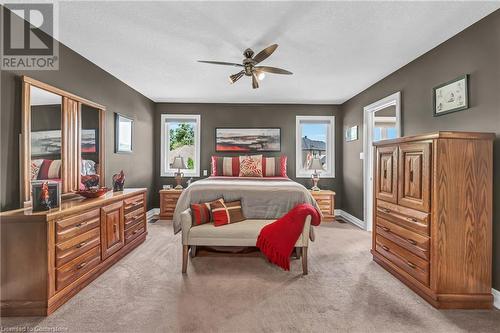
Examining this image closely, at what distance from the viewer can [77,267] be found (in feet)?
7.72

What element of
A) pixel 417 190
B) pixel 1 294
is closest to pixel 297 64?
pixel 417 190

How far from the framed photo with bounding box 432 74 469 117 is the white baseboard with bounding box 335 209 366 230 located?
2.49 meters

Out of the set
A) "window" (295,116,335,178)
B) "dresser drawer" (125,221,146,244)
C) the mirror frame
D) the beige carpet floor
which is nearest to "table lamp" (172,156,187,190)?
"dresser drawer" (125,221,146,244)

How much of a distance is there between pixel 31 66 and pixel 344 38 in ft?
10.4

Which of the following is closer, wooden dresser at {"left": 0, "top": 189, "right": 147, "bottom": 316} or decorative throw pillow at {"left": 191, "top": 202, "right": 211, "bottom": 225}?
wooden dresser at {"left": 0, "top": 189, "right": 147, "bottom": 316}

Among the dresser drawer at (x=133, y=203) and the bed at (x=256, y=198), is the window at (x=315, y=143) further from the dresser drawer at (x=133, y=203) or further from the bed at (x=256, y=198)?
A: the dresser drawer at (x=133, y=203)

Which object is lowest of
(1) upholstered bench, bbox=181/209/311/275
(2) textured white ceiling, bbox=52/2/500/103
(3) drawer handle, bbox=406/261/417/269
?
(3) drawer handle, bbox=406/261/417/269

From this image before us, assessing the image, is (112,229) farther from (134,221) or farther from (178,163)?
(178,163)

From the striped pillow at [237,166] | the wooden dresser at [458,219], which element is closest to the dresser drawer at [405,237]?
the wooden dresser at [458,219]

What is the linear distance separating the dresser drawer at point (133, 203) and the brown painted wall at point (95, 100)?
63cm

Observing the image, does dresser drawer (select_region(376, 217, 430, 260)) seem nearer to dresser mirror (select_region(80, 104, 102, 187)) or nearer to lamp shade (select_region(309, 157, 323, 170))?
lamp shade (select_region(309, 157, 323, 170))

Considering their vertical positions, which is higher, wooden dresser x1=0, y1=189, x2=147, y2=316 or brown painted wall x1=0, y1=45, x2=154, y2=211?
brown painted wall x1=0, y1=45, x2=154, y2=211

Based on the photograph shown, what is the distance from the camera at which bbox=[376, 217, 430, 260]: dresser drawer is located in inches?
90.5

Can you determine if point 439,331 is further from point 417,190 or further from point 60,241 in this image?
point 60,241
